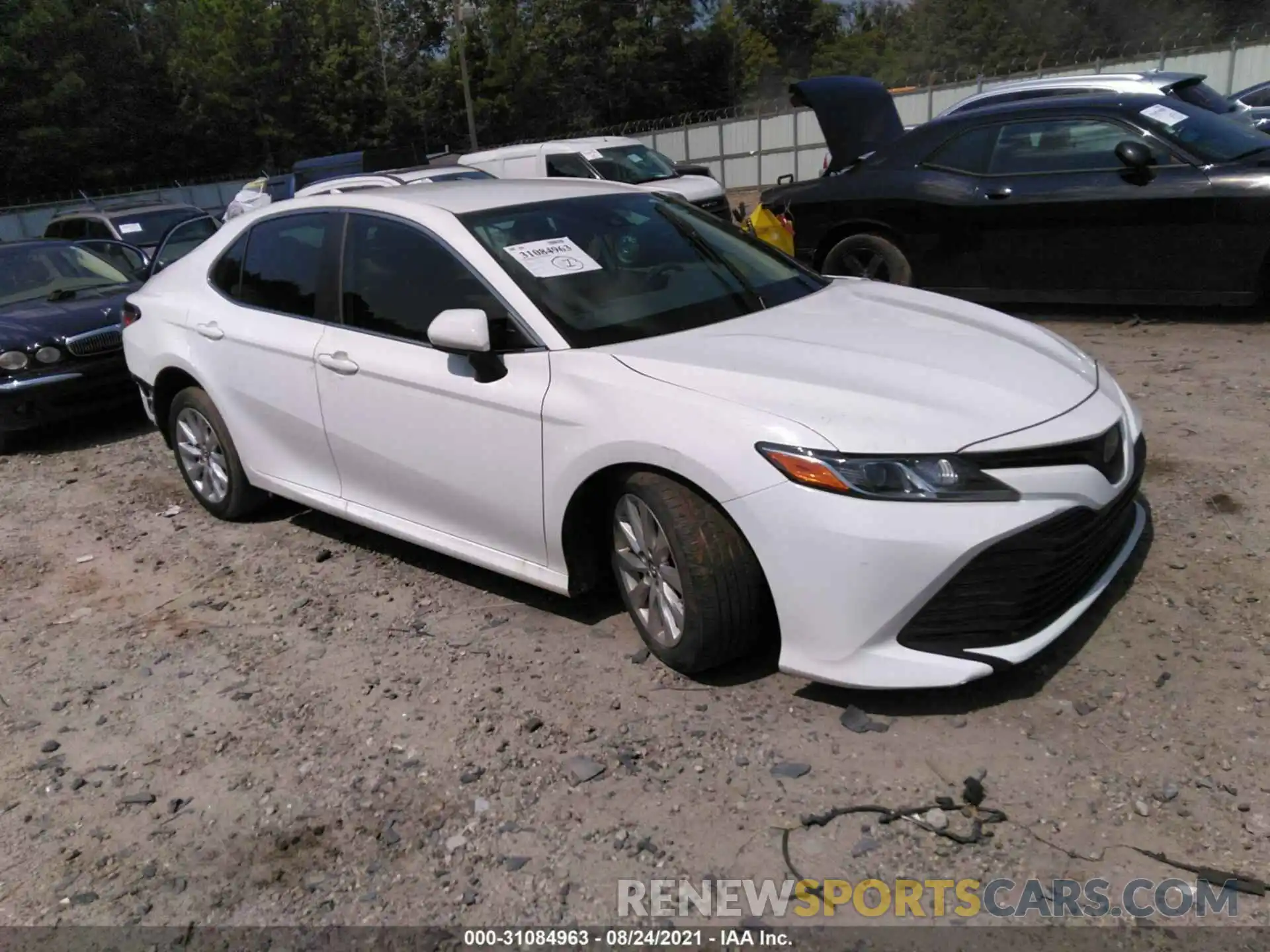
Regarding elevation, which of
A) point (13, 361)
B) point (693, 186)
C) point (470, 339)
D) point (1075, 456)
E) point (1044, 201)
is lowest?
point (13, 361)

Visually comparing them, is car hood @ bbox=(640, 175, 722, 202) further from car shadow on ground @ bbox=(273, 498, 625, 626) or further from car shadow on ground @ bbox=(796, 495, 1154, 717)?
car shadow on ground @ bbox=(796, 495, 1154, 717)

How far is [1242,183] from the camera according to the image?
6875mm

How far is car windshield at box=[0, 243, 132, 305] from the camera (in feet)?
27.8

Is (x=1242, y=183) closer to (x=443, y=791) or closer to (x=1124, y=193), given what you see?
(x=1124, y=193)

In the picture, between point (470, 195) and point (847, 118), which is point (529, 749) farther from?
point (847, 118)

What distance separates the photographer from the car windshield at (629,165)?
1462cm

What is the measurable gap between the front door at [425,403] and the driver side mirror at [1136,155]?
5150 mm

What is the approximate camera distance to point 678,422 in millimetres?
3342

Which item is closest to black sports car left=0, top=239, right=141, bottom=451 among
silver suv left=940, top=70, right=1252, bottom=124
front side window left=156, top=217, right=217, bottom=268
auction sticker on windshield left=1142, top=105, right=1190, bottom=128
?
front side window left=156, top=217, right=217, bottom=268

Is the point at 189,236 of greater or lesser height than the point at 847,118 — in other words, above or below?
below

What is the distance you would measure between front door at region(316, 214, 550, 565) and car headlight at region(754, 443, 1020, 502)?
1.10 metres

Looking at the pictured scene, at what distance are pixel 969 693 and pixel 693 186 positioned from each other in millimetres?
11390

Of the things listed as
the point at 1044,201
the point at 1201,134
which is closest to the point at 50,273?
the point at 1044,201

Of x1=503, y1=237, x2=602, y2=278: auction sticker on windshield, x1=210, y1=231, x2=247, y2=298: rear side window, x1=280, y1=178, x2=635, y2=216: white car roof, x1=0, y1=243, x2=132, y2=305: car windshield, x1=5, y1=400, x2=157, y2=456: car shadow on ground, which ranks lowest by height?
x1=5, y1=400, x2=157, y2=456: car shadow on ground
